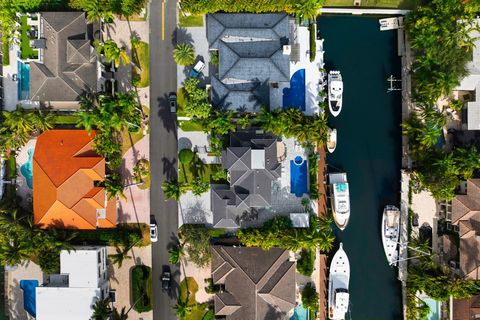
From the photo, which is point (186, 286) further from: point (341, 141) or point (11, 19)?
point (11, 19)

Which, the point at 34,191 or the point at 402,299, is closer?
the point at 34,191

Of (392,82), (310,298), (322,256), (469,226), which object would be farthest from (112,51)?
(469,226)

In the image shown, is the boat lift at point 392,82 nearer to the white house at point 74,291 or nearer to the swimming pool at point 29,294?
the white house at point 74,291

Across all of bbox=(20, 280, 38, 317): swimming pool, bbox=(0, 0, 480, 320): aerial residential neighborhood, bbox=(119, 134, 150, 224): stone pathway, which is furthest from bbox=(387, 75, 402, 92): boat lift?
bbox=(20, 280, 38, 317): swimming pool

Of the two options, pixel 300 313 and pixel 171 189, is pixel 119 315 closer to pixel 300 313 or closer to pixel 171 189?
pixel 171 189

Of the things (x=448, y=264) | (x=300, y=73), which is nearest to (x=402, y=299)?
(x=448, y=264)

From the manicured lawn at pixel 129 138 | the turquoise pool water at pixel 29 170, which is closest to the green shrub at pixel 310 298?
the manicured lawn at pixel 129 138

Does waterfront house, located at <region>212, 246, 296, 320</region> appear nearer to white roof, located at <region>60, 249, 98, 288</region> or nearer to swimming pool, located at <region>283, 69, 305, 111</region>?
white roof, located at <region>60, 249, 98, 288</region>
